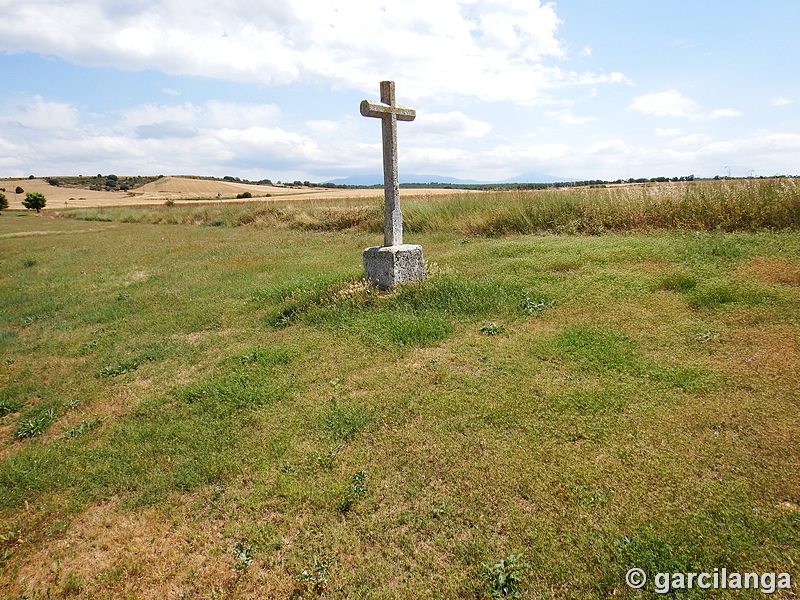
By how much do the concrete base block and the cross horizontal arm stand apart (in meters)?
2.33

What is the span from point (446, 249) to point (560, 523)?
10032 millimetres

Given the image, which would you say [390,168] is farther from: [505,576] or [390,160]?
[505,576]

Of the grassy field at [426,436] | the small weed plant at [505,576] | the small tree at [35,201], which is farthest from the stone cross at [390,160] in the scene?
the small tree at [35,201]

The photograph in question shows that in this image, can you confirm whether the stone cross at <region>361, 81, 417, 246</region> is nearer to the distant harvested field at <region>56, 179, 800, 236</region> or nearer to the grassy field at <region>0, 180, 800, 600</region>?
the grassy field at <region>0, 180, 800, 600</region>

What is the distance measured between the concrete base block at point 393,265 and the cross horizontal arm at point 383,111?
91.9 inches

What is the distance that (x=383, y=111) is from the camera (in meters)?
7.82

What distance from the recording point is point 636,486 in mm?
3102

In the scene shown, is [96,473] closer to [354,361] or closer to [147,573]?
[147,573]

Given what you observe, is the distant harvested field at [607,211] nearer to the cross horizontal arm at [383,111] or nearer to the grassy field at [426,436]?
the grassy field at [426,436]

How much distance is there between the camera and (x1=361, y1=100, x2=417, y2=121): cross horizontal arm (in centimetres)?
758

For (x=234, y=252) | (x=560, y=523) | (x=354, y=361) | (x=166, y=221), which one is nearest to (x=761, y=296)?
(x=560, y=523)

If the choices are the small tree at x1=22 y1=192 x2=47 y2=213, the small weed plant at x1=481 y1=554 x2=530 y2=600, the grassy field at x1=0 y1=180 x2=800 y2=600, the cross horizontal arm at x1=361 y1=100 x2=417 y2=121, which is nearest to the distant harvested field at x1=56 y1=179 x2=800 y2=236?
the grassy field at x1=0 y1=180 x2=800 y2=600

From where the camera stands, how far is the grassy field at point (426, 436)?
2754mm

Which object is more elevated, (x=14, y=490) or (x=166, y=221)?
(x=166, y=221)
